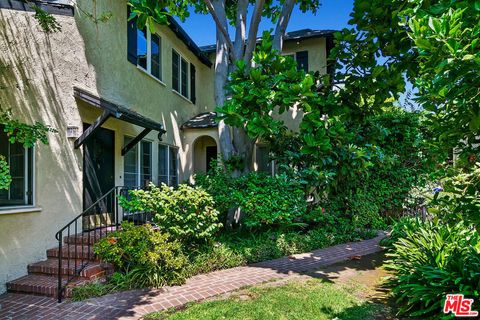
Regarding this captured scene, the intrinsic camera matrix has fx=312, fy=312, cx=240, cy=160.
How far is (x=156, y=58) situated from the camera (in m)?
11.1

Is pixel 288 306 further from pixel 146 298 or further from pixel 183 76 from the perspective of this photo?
pixel 183 76

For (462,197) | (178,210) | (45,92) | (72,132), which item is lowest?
(178,210)

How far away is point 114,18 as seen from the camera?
8.66 meters

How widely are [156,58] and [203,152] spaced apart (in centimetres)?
529

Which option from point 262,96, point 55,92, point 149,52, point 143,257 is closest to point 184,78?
point 149,52

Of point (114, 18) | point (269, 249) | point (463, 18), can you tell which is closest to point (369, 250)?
point (269, 249)

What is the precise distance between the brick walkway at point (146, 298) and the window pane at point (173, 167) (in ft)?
20.9

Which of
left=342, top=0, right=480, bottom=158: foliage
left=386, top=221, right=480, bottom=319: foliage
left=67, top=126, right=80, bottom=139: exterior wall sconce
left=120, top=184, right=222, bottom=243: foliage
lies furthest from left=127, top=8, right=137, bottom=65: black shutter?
left=386, top=221, right=480, bottom=319: foliage

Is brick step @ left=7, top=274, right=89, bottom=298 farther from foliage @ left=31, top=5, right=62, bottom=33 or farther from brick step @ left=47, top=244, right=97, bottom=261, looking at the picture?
foliage @ left=31, top=5, right=62, bottom=33

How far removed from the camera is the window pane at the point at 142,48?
9.91m

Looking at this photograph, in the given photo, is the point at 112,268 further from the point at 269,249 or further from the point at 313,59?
the point at 313,59

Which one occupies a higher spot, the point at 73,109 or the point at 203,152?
the point at 73,109

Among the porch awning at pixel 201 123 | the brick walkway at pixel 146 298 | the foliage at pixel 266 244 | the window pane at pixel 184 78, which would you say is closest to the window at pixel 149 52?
the window pane at pixel 184 78

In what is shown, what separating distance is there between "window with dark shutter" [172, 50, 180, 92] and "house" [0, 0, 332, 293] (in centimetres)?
79
